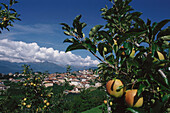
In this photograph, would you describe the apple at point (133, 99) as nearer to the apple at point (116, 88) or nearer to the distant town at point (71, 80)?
the apple at point (116, 88)

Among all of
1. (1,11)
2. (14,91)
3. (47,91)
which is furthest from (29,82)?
(14,91)

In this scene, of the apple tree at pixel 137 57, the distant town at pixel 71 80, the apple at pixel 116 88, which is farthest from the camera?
the distant town at pixel 71 80

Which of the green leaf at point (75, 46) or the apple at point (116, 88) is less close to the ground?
the green leaf at point (75, 46)

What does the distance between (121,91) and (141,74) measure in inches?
10.4

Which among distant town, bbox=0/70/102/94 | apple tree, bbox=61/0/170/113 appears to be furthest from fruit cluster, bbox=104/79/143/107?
distant town, bbox=0/70/102/94

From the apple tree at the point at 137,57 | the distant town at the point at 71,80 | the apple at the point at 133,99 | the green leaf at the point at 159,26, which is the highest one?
the green leaf at the point at 159,26

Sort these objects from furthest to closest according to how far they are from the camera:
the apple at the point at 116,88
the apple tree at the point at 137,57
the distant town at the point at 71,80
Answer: the distant town at the point at 71,80, the apple at the point at 116,88, the apple tree at the point at 137,57

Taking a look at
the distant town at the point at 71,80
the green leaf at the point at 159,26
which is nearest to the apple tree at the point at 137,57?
the green leaf at the point at 159,26

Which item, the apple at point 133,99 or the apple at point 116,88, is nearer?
the apple at point 133,99

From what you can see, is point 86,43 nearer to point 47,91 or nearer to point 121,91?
point 121,91

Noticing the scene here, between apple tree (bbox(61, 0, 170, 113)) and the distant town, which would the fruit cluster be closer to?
apple tree (bbox(61, 0, 170, 113))

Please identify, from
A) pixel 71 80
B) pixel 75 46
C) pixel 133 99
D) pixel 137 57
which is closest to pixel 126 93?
pixel 133 99

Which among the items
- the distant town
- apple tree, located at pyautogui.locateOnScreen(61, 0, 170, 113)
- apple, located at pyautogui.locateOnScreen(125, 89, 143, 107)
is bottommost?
the distant town

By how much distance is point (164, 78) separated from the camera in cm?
90
